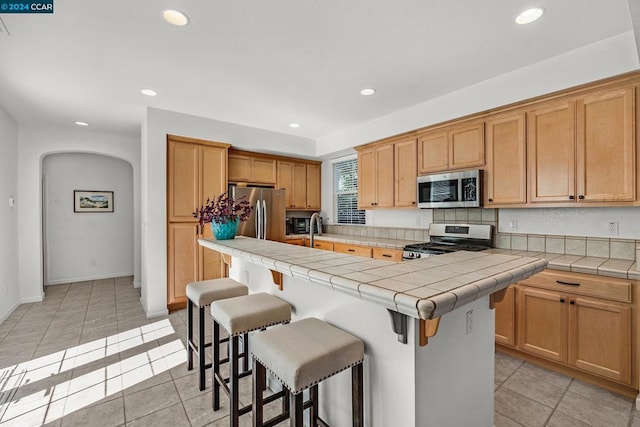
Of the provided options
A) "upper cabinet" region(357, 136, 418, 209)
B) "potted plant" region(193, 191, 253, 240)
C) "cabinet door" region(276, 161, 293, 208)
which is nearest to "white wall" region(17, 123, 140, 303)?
"cabinet door" region(276, 161, 293, 208)

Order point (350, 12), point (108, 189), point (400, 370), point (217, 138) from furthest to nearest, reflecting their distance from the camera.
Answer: point (108, 189)
point (217, 138)
point (350, 12)
point (400, 370)

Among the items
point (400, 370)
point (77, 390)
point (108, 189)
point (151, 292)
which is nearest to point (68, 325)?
point (151, 292)

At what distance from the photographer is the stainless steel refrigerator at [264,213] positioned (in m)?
4.36

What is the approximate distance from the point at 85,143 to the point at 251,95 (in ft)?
10.7

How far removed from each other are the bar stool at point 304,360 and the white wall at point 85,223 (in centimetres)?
589

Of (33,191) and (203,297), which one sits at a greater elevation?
(33,191)

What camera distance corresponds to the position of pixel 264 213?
440 centimetres

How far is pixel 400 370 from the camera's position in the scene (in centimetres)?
119

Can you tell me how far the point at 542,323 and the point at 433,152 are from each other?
81.0 inches

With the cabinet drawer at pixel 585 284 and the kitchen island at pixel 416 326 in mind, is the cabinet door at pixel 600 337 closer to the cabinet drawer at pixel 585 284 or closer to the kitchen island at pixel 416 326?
the cabinet drawer at pixel 585 284

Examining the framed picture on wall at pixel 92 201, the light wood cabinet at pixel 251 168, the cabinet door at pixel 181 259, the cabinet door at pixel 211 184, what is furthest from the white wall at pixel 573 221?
the framed picture on wall at pixel 92 201

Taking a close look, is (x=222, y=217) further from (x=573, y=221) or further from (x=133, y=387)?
(x=573, y=221)

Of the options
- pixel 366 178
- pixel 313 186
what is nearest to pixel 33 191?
pixel 313 186

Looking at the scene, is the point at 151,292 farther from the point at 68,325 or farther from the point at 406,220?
the point at 406,220
